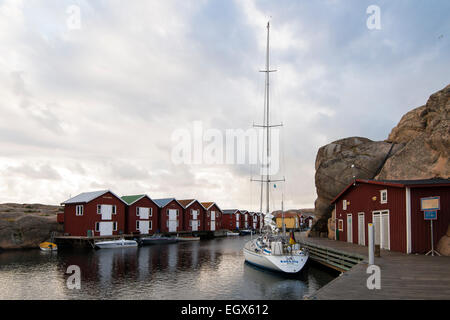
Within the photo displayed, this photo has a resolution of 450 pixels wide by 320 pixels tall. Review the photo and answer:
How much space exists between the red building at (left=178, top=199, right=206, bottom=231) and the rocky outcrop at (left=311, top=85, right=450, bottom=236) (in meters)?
31.8

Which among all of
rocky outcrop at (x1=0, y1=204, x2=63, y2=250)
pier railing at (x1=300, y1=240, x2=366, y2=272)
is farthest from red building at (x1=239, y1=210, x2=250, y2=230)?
pier railing at (x1=300, y1=240, x2=366, y2=272)

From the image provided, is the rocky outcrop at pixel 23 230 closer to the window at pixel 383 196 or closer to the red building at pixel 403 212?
the red building at pixel 403 212

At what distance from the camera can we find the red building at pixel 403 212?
2192 cm

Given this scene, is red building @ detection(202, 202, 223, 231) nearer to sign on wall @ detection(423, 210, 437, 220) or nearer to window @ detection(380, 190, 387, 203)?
window @ detection(380, 190, 387, 203)

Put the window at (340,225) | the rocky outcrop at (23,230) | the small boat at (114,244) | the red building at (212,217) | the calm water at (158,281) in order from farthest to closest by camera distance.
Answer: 1. the red building at (212,217)
2. the rocky outcrop at (23,230)
3. the small boat at (114,244)
4. the window at (340,225)
5. the calm water at (158,281)

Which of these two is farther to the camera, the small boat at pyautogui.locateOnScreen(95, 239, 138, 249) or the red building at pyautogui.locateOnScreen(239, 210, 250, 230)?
the red building at pyautogui.locateOnScreen(239, 210, 250, 230)

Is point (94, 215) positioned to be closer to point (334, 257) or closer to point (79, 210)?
point (79, 210)

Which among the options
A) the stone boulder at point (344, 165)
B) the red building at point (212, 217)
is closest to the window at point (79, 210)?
the red building at point (212, 217)

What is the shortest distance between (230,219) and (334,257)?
72.8m

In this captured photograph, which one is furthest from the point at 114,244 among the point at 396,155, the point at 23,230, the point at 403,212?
the point at 403,212

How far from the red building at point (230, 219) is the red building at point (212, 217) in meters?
10.7

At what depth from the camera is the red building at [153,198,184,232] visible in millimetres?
66125

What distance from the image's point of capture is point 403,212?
74.2 feet
